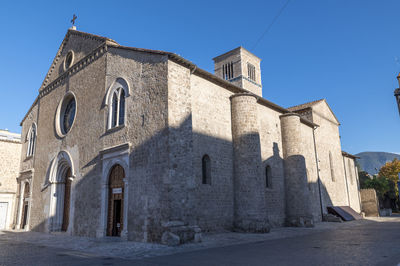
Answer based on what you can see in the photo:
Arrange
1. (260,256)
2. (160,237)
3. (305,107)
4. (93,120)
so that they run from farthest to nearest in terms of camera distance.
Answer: (305,107) → (93,120) → (160,237) → (260,256)

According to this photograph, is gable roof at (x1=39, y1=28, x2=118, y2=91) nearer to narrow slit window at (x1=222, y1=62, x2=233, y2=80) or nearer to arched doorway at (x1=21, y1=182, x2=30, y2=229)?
arched doorway at (x1=21, y1=182, x2=30, y2=229)

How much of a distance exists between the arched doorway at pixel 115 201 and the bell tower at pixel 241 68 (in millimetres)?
22937

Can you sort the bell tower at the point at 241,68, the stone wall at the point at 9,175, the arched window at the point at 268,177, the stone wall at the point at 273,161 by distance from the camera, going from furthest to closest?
the bell tower at the point at 241,68 < the stone wall at the point at 9,175 < the arched window at the point at 268,177 < the stone wall at the point at 273,161

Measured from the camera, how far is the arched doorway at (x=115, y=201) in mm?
13055

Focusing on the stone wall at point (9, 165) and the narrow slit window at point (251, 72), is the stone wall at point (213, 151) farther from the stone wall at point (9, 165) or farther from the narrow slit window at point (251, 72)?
the narrow slit window at point (251, 72)

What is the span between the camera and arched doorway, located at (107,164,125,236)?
13.1 metres

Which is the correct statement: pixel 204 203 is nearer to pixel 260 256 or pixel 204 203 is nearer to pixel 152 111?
pixel 152 111

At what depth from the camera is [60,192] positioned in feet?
56.9

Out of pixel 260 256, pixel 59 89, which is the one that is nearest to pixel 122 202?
pixel 260 256

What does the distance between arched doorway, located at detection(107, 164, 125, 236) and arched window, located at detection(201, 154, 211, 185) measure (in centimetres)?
376

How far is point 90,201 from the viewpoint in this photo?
1426 cm

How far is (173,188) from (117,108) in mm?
5677

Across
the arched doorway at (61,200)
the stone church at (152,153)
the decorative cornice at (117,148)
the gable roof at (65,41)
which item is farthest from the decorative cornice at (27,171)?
the decorative cornice at (117,148)

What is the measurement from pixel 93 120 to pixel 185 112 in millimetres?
6057
